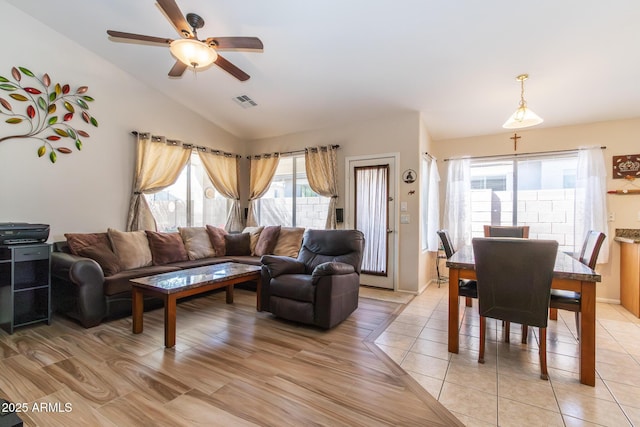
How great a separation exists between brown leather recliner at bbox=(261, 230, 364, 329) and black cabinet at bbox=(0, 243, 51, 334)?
87.7 inches

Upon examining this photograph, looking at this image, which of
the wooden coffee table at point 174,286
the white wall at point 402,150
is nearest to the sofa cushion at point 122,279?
the wooden coffee table at point 174,286

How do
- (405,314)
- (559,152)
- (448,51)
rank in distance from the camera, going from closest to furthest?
(448,51), (405,314), (559,152)

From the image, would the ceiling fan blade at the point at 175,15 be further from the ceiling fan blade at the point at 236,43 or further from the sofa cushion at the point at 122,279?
the sofa cushion at the point at 122,279

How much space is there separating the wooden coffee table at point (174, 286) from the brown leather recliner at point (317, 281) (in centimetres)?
36

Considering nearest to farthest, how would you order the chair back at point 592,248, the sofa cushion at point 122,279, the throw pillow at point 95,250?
1. the chair back at point 592,248
2. the sofa cushion at point 122,279
3. the throw pillow at point 95,250

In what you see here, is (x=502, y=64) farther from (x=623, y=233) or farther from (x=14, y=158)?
(x=14, y=158)

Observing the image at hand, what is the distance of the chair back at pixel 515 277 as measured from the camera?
216 cm

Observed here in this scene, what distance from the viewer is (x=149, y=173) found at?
445 centimetres

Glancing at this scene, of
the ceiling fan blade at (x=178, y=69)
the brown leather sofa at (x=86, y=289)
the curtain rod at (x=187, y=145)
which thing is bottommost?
the brown leather sofa at (x=86, y=289)

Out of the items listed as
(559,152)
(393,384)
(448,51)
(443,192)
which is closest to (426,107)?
(448,51)

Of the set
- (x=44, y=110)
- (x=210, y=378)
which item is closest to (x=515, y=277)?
(x=210, y=378)

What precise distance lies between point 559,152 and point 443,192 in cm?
167

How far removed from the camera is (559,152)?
14.1ft

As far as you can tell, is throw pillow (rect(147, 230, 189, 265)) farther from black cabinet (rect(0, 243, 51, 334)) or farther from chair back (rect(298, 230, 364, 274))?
chair back (rect(298, 230, 364, 274))
